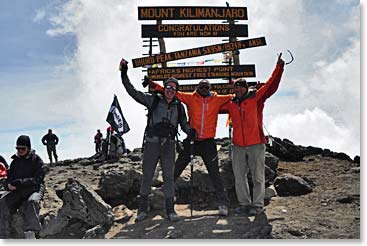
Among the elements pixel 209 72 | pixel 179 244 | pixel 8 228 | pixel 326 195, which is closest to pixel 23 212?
pixel 8 228

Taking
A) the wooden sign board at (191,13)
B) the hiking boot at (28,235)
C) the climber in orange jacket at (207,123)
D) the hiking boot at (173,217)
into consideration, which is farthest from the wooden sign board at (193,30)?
the hiking boot at (28,235)

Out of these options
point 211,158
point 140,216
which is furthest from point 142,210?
point 211,158

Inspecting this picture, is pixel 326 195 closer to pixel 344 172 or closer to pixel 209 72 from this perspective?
pixel 344 172

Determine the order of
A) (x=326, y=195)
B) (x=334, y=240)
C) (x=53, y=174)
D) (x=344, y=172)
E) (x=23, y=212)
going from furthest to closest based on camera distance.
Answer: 1. (x=53, y=174)
2. (x=344, y=172)
3. (x=326, y=195)
4. (x=23, y=212)
5. (x=334, y=240)

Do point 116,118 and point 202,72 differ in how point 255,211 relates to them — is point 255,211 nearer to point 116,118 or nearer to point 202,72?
point 202,72

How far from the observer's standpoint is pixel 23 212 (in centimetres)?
697

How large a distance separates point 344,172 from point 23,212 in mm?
7641

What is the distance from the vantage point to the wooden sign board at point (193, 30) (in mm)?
13656

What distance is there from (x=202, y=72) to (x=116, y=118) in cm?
338

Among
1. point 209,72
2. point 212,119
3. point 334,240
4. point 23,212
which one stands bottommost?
point 334,240

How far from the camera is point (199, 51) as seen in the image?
14.0 m

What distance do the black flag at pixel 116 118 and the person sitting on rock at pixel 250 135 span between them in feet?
25.9

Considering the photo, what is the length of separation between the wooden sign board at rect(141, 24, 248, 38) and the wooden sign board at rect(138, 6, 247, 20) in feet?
0.85

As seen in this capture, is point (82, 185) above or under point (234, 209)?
above
